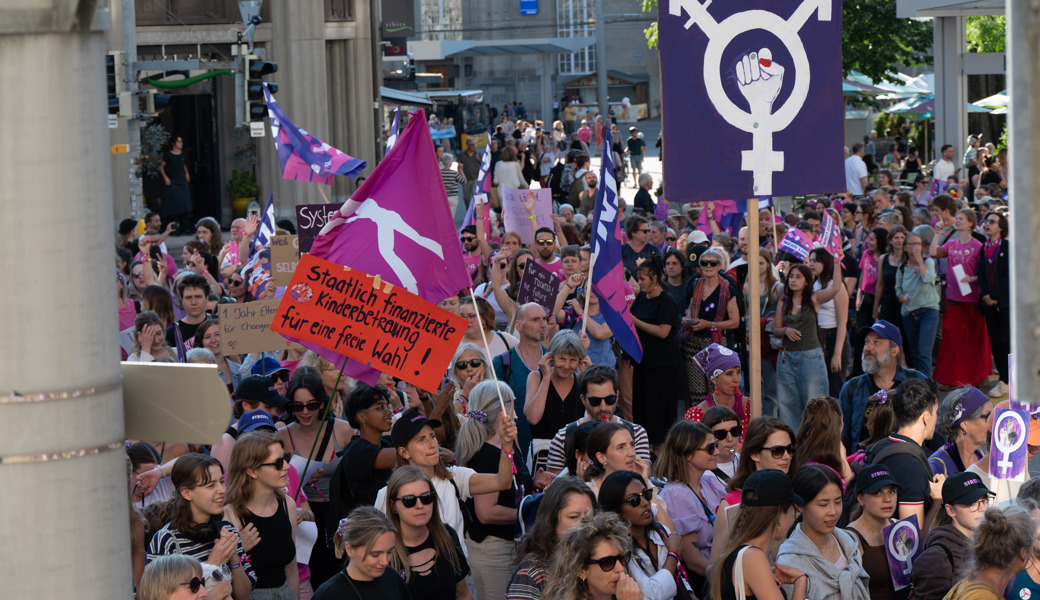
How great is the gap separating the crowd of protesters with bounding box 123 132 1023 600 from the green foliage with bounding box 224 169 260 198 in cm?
1904

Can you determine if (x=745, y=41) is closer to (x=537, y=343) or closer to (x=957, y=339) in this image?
(x=537, y=343)

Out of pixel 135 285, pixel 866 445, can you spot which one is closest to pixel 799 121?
pixel 866 445

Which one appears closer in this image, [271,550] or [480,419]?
[271,550]

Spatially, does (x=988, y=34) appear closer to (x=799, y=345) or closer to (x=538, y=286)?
(x=799, y=345)

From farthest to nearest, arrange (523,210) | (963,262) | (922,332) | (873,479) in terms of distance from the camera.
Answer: (523,210) → (963,262) → (922,332) → (873,479)

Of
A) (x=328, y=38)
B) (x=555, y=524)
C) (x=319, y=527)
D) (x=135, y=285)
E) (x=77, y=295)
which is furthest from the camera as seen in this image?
(x=328, y=38)

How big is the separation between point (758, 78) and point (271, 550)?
378cm

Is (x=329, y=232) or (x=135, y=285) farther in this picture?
(x=135, y=285)

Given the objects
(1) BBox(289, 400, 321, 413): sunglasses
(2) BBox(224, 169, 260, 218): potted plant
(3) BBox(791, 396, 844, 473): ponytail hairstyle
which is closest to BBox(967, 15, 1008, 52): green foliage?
(2) BBox(224, 169, 260, 218): potted plant

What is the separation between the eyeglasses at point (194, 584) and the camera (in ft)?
15.5

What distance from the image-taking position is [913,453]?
6730 mm

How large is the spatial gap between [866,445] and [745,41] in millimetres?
2440

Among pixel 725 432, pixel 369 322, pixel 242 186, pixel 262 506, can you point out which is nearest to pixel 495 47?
pixel 242 186

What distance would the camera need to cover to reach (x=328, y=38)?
1175 inches
